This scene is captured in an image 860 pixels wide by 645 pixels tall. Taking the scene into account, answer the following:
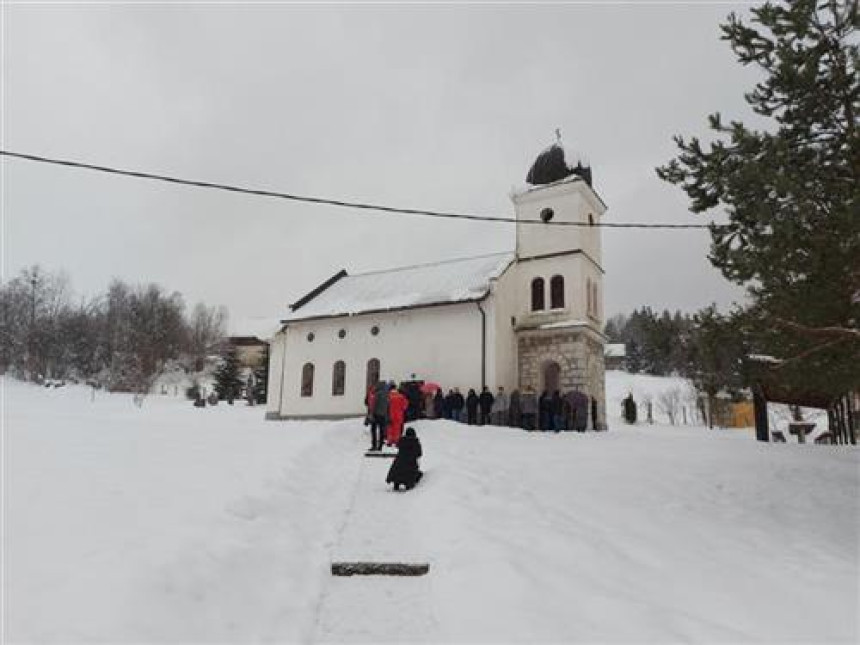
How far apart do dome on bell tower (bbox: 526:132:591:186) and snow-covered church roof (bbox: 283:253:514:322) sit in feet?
11.7

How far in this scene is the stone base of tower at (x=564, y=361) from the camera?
77.2 feet

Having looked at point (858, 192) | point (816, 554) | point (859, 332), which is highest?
point (858, 192)

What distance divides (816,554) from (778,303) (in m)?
3.50

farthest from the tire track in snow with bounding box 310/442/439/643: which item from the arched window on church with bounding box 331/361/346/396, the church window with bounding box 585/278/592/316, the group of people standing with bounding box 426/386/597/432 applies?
the arched window on church with bounding box 331/361/346/396

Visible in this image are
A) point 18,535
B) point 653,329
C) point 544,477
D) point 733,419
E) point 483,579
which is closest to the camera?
point 18,535

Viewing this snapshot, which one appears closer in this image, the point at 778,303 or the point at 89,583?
the point at 89,583

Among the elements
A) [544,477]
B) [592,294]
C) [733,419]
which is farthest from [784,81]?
[733,419]

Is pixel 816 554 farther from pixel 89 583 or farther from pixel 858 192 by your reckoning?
pixel 89 583

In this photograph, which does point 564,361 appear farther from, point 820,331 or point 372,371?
point 820,331

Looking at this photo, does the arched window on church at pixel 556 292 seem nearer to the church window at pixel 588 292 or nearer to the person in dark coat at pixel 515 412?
the church window at pixel 588 292

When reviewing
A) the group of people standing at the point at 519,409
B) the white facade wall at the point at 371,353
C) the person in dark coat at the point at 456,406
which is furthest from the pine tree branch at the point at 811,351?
the white facade wall at the point at 371,353

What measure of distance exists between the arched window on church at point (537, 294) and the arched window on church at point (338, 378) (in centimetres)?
882

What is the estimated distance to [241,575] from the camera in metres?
5.92

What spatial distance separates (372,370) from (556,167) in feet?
38.6
